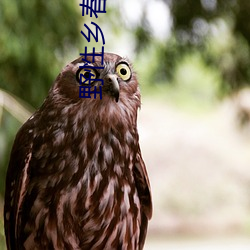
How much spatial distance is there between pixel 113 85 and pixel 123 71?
0.05m

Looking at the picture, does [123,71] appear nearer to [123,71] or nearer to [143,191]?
[123,71]

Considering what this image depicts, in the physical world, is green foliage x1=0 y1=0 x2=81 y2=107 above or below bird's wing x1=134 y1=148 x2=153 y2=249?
above

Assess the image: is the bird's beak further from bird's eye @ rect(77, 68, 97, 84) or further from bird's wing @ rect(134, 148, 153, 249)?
bird's wing @ rect(134, 148, 153, 249)

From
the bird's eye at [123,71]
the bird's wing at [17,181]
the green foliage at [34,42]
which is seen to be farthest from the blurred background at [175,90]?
the bird's wing at [17,181]

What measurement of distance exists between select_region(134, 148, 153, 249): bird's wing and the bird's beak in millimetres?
151

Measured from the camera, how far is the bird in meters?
0.91

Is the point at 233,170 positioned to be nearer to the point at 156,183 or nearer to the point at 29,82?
the point at 156,183

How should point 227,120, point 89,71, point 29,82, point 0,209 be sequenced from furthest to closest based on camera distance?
1. point 227,120
2. point 29,82
3. point 0,209
4. point 89,71

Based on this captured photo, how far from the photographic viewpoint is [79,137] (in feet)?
3.03

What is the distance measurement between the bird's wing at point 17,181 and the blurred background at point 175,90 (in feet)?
0.74

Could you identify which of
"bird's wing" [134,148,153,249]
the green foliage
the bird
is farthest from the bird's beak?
the green foliage

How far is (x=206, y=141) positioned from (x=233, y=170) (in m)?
0.27

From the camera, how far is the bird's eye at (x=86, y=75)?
859 millimetres

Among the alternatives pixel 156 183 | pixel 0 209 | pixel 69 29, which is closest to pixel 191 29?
pixel 69 29
